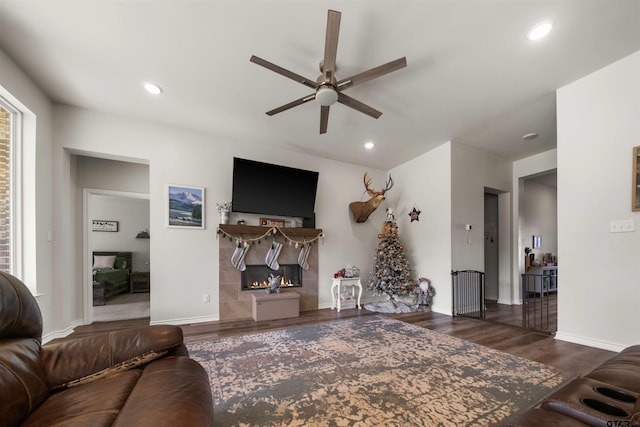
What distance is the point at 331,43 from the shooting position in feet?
6.51

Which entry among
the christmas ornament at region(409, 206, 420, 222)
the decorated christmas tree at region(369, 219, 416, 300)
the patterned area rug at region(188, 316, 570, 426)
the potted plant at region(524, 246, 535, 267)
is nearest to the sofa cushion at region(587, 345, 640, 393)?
the patterned area rug at region(188, 316, 570, 426)

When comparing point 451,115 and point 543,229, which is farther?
point 543,229

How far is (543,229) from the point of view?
22.0 feet

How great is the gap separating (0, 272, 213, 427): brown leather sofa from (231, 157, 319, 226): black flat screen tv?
9.08ft

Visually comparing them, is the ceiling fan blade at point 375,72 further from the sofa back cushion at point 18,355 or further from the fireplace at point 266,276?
the fireplace at point 266,276

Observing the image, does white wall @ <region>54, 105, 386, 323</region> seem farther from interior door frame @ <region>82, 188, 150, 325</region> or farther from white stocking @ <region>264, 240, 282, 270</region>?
white stocking @ <region>264, 240, 282, 270</region>

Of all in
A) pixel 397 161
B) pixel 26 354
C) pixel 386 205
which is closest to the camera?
pixel 26 354

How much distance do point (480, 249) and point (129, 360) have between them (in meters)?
5.27

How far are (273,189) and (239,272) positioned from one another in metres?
1.43

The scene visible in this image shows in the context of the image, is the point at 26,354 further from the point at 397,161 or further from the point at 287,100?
the point at 397,161

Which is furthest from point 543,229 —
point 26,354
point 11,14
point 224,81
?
point 11,14

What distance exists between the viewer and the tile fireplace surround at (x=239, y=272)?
4.09 meters

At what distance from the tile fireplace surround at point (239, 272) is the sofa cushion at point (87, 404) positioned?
2795 mm

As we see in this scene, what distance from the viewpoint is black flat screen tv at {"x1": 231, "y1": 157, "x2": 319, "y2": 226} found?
4.13 m
